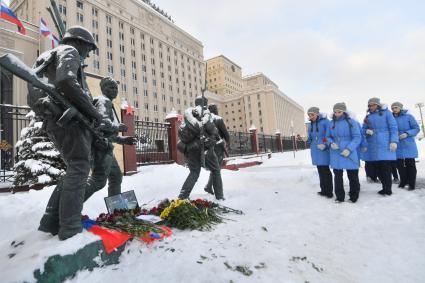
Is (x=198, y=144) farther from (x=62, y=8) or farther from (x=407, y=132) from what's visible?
(x=62, y=8)

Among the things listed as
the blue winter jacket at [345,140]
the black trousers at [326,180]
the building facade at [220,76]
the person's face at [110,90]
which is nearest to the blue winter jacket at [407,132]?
the blue winter jacket at [345,140]

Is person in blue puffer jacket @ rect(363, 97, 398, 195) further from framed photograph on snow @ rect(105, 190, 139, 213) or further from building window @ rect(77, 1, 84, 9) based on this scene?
building window @ rect(77, 1, 84, 9)

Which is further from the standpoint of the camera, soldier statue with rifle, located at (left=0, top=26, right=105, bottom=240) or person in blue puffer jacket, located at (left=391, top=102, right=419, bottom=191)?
person in blue puffer jacket, located at (left=391, top=102, right=419, bottom=191)

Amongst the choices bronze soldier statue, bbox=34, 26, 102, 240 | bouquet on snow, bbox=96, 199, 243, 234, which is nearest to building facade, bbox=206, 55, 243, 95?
bouquet on snow, bbox=96, 199, 243, 234

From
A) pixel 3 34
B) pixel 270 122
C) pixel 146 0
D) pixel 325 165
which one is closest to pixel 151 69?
pixel 146 0

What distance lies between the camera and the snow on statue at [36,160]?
6672mm

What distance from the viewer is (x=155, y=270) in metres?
2.27

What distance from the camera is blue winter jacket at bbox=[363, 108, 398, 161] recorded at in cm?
546

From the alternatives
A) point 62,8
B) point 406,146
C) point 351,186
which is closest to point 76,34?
point 351,186

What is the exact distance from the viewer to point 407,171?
5.68m

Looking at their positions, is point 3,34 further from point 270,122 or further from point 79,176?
point 270,122

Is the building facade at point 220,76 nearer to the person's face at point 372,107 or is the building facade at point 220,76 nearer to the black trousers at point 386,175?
the person's face at point 372,107

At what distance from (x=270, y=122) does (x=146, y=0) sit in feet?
164

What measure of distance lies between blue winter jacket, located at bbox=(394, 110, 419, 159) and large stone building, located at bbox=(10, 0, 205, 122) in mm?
40107
